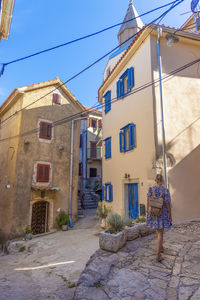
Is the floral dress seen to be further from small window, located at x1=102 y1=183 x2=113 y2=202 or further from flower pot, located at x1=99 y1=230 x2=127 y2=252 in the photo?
small window, located at x1=102 y1=183 x2=113 y2=202

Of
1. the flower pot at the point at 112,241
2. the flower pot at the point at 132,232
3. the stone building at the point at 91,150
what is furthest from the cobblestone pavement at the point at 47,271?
the stone building at the point at 91,150

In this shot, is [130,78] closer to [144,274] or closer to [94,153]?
[144,274]

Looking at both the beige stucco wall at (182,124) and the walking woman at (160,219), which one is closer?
the walking woman at (160,219)

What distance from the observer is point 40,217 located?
13.9 m

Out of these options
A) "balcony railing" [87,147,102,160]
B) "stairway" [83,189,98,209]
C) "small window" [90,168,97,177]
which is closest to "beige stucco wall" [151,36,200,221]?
"stairway" [83,189,98,209]

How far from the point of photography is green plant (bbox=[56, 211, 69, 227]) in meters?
13.8

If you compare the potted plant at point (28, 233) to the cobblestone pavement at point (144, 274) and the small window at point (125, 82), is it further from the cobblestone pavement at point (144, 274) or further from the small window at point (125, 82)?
the small window at point (125, 82)

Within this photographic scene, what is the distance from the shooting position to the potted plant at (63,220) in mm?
13654

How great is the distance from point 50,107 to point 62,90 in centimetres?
212

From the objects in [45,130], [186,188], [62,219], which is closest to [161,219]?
[186,188]

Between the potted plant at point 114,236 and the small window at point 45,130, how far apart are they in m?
10.5

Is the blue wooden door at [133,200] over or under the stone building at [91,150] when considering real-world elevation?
under

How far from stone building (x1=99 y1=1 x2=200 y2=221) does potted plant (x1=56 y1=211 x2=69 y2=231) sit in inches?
182

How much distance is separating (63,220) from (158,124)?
9.62 m
